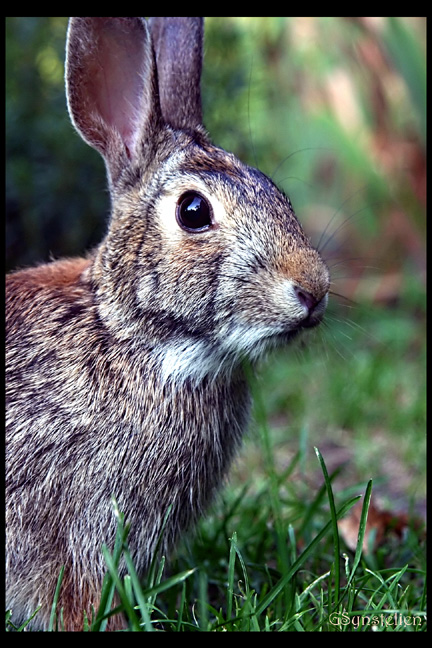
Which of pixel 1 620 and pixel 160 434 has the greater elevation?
pixel 160 434

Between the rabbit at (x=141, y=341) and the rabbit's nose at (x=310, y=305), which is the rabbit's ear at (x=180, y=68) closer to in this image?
the rabbit at (x=141, y=341)

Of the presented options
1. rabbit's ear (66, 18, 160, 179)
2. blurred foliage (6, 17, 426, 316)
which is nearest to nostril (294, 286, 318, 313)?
rabbit's ear (66, 18, 160, 179)

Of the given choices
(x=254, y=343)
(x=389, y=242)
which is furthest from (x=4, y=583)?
(x=389, y=242)

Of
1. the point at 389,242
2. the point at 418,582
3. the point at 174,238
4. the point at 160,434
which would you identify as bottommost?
the point at 418,582

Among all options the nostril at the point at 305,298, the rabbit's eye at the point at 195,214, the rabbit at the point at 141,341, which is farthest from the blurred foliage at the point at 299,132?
the nostril at the point at 305,298

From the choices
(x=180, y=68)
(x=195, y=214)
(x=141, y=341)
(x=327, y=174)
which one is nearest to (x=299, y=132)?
(x=327, y=174)

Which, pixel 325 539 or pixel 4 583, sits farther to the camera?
pixel 325 539

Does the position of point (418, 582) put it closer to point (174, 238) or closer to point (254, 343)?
point (254, 343)
